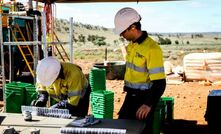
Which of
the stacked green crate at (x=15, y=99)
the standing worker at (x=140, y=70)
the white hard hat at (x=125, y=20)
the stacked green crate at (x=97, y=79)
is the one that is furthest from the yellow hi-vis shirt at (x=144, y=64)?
the stacked green crate at (x=97, y=79)

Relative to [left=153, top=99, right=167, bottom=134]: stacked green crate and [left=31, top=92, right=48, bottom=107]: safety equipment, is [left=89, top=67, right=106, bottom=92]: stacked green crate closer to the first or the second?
[left=153, top=99, right=167, bottom=134]: stacked green crate

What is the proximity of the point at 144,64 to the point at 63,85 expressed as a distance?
125cm

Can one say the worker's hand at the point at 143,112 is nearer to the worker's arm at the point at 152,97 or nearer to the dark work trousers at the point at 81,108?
the worker's arm at the point at 152,97

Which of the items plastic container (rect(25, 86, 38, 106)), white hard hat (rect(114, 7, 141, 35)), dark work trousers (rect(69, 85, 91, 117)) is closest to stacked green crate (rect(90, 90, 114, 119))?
plastic container (rect(25, 86, 38, 106))

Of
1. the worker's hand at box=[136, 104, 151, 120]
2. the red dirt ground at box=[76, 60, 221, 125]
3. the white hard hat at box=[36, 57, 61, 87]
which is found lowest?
the red dirt ground at box=[76, 60, 221, 125]

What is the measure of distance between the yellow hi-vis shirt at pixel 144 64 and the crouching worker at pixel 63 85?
0.71 m

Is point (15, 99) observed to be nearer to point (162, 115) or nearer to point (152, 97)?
point (162, 115)

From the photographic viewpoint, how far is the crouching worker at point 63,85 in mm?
4785

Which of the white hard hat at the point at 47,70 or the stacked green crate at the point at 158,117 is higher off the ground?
the white hard hat at the point at 47,70

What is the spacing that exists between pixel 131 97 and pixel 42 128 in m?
1.53

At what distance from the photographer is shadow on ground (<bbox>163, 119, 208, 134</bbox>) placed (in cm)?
835

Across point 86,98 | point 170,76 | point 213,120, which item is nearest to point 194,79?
point 170,76

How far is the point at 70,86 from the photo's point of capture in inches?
201

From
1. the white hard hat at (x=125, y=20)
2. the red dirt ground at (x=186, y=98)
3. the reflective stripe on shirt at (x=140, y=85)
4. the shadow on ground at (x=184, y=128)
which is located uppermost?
the white hard hat at (x=125, y=20)
